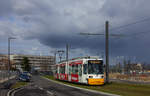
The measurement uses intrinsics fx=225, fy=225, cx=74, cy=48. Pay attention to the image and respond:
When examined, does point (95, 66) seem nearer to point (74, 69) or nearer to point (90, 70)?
point (90, 70)

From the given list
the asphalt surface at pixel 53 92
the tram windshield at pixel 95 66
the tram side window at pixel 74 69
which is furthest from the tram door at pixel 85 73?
the asphalt surface at pixel 53 92

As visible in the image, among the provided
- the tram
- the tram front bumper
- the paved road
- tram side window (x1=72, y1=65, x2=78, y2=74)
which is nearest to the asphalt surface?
the paved road

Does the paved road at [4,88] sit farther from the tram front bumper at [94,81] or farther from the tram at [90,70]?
the tram front bumper at [94,81]

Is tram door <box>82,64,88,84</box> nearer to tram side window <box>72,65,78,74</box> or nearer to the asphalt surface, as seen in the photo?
tram side window <box>72,65,78,74</box>

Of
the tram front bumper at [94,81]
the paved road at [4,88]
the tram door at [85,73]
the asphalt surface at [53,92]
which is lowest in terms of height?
the paved road at [4,88]

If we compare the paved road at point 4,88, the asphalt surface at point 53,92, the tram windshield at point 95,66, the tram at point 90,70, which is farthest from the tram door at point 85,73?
the paved road at point 4,88

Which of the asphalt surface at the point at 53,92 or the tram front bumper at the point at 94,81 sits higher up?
the tram front bumper at the point at 94,81

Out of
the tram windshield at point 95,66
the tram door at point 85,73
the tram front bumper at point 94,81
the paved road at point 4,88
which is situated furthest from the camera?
the tram door at point 85,73

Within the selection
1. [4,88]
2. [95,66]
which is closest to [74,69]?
[95,66]

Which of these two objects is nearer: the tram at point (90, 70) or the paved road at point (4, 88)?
the paved road at point (4, 88)

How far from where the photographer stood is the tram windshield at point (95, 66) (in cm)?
2714

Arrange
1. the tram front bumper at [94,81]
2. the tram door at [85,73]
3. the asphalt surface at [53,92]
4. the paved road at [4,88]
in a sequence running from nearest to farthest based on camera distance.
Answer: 1. the asphalt surface at [53,92]
2. the paved road at [4,88]
3. the tram front bumper at [94,81]
4. the tram door at [85,73]

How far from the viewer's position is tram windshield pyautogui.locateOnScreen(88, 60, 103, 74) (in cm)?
2714

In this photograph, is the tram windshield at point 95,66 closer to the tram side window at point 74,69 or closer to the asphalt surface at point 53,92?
the tram side window at point 74,69
